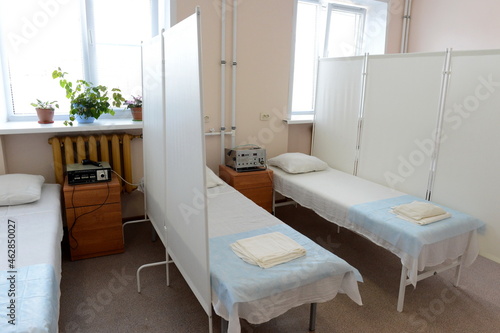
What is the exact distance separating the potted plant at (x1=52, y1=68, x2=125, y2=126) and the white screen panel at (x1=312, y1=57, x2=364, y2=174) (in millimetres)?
2200

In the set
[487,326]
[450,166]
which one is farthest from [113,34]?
[487,326]

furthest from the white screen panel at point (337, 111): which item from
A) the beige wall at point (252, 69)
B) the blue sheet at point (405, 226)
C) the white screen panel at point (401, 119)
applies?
the blue sheet at point (405, 226)

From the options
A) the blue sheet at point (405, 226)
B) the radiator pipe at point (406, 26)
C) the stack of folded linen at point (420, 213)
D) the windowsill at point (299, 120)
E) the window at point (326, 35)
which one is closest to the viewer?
the blue sheet at point (405, 226)

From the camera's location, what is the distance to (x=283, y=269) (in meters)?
1.85

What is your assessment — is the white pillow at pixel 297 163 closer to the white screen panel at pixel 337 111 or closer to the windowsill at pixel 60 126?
the white screen panel at pixel 337 111

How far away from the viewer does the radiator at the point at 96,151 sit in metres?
3.06

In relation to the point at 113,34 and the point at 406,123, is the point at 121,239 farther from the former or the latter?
the point at 406,123

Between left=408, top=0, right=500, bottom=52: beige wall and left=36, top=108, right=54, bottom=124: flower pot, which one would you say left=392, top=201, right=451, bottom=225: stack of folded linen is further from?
left=36, top=108, right=54, bottom=124: flower pot

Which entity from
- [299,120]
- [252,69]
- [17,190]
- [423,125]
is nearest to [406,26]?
[299,120]

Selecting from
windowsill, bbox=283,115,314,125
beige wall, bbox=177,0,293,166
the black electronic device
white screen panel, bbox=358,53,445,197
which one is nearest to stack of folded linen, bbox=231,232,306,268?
the black electronic device

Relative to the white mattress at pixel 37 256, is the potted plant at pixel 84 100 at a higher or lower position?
higher

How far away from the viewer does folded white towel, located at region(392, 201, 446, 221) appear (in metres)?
2.49

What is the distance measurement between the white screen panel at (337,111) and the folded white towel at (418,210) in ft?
3.65

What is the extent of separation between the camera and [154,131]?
8.44 feet
